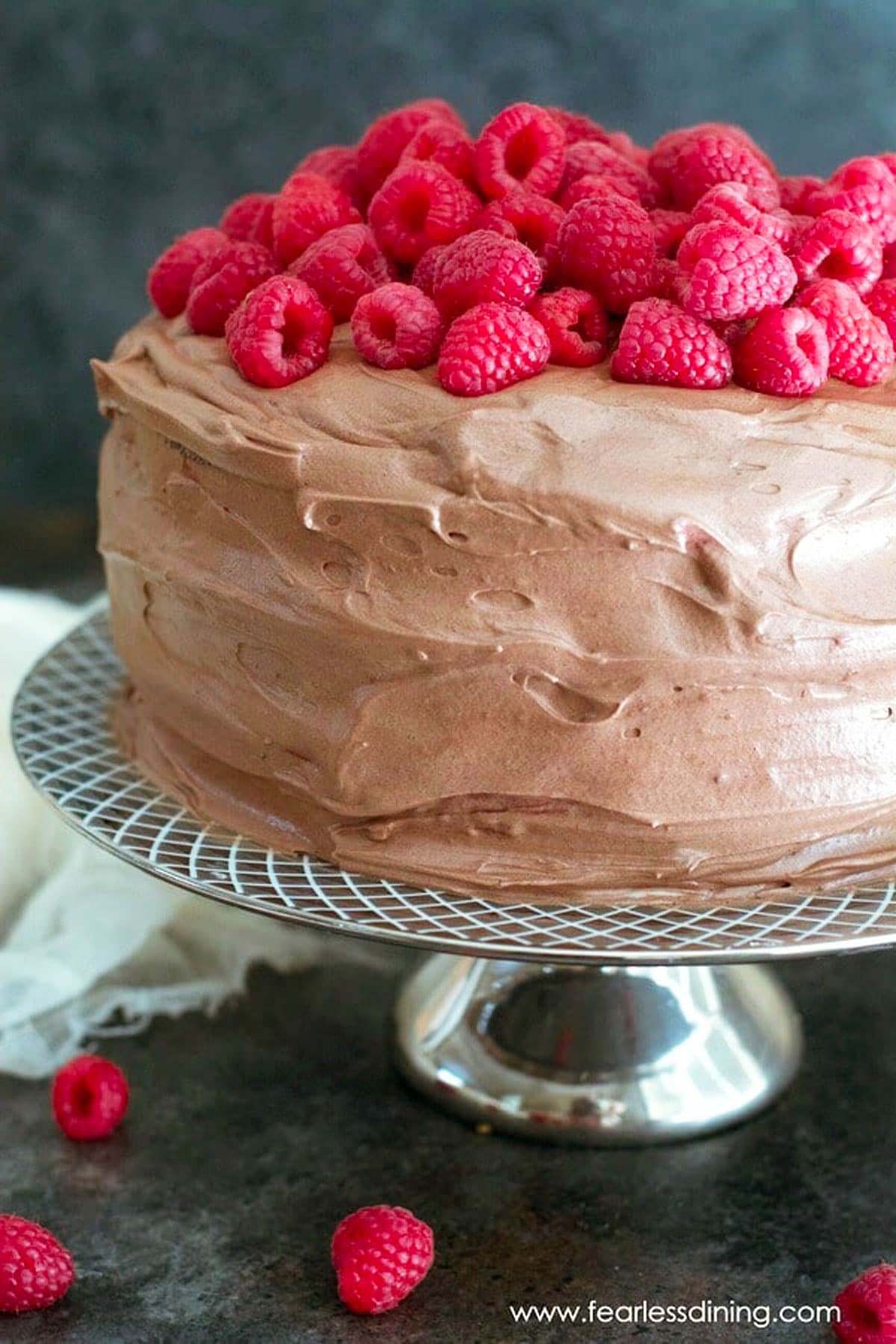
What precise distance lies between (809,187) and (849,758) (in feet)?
2.05

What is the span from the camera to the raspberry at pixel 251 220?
1.80m

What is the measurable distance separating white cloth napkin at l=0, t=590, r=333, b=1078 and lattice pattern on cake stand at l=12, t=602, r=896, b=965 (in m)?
0.28

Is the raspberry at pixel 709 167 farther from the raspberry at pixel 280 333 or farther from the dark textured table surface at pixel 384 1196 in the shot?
the dark textured table surface at pixel 384 1196

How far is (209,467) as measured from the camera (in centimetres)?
159

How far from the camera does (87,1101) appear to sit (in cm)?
176

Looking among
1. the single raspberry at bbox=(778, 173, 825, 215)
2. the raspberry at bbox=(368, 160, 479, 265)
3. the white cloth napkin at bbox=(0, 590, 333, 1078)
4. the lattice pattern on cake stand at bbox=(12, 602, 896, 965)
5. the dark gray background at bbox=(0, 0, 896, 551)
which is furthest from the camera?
the dark gray background at bbox=(0, 0, 896, 551)

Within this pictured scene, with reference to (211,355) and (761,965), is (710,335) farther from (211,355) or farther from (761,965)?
(761,965)

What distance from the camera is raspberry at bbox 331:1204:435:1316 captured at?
4.93 feet

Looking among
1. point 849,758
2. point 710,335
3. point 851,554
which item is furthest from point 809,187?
point 849,758


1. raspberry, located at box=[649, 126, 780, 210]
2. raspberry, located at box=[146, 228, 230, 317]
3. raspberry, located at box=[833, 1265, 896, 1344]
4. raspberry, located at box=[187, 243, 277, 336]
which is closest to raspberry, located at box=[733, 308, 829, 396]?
raspberry, located at box=[649, 126, 780, 210]

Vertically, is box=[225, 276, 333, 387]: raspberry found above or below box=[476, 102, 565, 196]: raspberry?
below

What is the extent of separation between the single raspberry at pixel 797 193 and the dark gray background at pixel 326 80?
1.41 m

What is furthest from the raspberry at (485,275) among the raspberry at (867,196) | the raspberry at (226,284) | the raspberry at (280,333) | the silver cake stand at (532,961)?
the silver cake stand at (532,961)

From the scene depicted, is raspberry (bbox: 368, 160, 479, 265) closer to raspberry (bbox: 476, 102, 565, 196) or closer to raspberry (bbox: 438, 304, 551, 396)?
raspberry (bbox: 476, 102, 565, 196)
